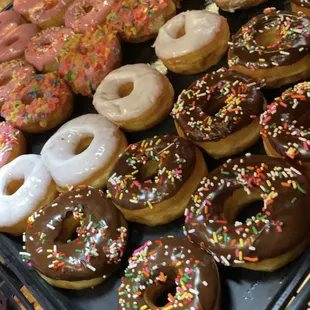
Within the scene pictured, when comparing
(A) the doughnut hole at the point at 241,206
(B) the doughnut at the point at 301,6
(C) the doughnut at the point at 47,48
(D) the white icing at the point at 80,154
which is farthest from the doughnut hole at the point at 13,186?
(B) the doughnut at the point at 301,6

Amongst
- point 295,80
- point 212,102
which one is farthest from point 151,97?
point 295,80

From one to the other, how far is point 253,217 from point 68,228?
2.87 feet

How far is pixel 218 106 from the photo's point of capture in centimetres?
214

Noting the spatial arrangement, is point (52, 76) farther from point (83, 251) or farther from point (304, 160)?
point (304, 160)

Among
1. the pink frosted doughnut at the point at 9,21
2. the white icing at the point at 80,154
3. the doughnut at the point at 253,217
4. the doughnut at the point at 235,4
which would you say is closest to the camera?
the doughnut at the point at 253,217

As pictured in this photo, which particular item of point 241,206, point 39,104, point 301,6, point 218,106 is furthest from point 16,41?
point 241,206

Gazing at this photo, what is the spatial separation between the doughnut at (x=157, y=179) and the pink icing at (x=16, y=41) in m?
1.41

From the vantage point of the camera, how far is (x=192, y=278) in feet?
5.40

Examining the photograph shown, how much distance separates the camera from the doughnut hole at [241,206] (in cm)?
178

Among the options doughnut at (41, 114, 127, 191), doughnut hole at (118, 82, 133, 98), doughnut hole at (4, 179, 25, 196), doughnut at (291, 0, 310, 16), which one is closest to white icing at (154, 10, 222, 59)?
doughnut hole at (118, 82, 133, 98)

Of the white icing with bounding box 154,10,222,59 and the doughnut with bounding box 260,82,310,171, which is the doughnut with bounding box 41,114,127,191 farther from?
the doughnut with bounding box 260,82,310,171

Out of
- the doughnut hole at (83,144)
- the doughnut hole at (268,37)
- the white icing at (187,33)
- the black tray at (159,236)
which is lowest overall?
the black tray at (159,236)

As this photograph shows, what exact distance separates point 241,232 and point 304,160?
359 millimetres

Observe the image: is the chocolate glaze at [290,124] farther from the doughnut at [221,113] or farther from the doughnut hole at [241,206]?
the doughnut hole at [241,206]
